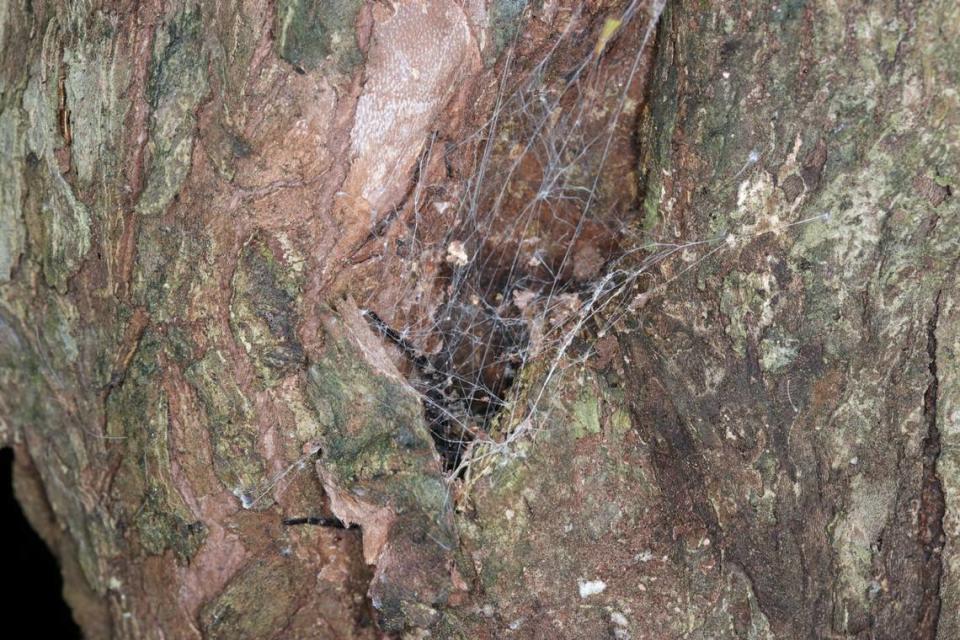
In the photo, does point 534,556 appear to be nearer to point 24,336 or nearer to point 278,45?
point 278,45

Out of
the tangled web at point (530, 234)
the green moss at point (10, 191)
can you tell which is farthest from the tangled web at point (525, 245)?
the green moss at point (10, 191)

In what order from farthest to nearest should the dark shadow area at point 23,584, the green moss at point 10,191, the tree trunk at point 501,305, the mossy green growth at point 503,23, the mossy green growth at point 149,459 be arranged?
the dark shadow area at point 23,584, the green moss at point 10,191, the mossy green growth at point 149,459, the mossy green growth at point 503,23, the tree trunk at point 501,305

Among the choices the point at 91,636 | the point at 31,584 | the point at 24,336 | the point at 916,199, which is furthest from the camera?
the point at 31,584

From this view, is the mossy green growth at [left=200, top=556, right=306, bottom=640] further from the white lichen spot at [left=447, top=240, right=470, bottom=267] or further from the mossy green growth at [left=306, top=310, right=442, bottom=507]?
the white lichen spot at [left=447, top=240, right=470, bottom=267]

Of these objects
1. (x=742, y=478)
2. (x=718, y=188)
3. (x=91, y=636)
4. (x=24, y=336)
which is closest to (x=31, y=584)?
(x=91, y=636)

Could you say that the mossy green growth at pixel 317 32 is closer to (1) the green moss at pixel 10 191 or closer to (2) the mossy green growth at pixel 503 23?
(2) the mossy green growth at pixel 503 23

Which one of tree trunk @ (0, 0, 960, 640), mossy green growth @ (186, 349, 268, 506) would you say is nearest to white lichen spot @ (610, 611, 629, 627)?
tree trunk @ (0, 0, 960, 640)
